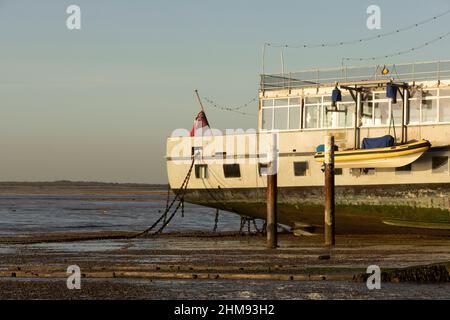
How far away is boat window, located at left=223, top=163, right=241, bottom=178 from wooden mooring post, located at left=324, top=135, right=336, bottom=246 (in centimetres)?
826

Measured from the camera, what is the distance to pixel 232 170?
40500 mm

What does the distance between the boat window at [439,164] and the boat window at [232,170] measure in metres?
8.66

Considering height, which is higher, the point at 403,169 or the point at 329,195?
the point at 403,169

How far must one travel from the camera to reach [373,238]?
3738 cm

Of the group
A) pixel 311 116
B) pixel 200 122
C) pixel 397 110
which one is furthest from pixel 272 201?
pixel 200 122

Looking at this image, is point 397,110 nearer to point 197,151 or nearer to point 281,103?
point 281,103

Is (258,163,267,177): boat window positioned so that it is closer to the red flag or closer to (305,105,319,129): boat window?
(305,105,319,129): boat window

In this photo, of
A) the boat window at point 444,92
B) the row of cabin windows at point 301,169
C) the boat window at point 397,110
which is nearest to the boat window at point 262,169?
the row of cabin windows at point 301,169

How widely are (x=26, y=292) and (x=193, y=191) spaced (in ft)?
75.4

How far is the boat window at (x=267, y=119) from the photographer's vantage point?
40.2m

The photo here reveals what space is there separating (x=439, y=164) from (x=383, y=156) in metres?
2.09

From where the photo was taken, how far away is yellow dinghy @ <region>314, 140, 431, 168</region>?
3444cm

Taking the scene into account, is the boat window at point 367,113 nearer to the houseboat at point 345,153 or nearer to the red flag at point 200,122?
the houseboat at point 345,153

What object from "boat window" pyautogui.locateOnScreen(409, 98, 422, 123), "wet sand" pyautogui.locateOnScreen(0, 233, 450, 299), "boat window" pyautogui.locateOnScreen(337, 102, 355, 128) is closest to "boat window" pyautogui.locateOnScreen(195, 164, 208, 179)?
"wet sand" pyautogui.locateOnScreen(0, 233, 450, 299)
